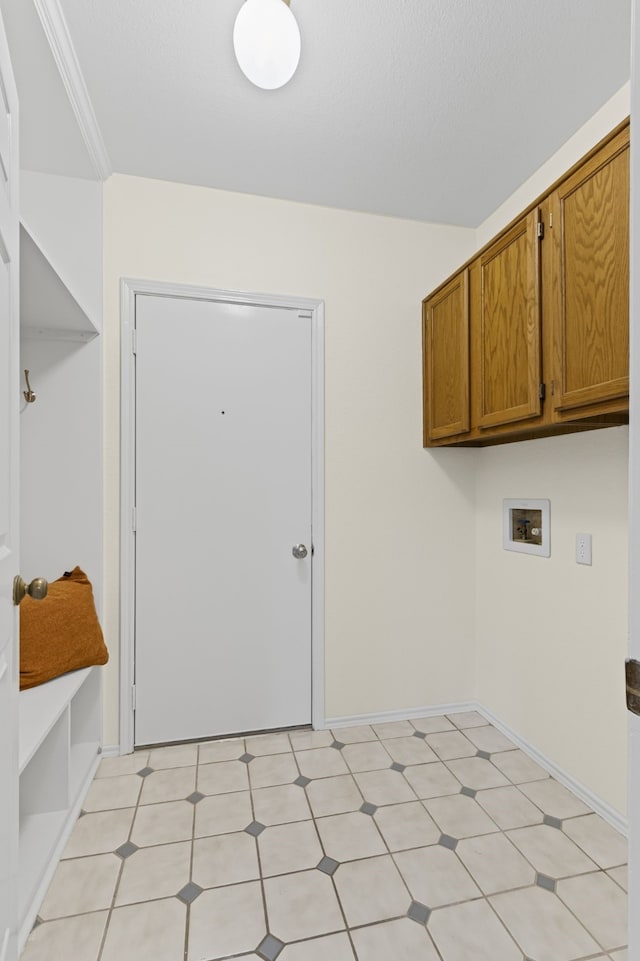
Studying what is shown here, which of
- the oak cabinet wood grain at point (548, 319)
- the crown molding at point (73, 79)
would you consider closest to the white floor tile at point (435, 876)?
the oak cabinet wood grain at point (548, 319)

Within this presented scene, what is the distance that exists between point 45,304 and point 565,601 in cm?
232

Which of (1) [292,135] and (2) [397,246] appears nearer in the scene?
(1) [292,135]

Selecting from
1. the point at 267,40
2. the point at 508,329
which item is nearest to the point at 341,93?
→ the point at 267,40

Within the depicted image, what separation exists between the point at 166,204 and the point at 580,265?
181 centimetres

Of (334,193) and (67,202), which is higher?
(334,193)

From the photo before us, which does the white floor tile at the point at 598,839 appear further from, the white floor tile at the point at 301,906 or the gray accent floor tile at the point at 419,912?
the white floor tile at the point at 301,906

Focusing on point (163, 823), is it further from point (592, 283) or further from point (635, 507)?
point (592, 283)

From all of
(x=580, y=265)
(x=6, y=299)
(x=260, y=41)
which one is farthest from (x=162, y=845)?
(x=260, y=41)

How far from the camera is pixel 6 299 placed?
1035mm

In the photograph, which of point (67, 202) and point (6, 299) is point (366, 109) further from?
point (6, 299)

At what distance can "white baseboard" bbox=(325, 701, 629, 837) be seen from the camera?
1795 mm

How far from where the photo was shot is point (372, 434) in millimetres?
2574

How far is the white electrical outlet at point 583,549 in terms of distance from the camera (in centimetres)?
192

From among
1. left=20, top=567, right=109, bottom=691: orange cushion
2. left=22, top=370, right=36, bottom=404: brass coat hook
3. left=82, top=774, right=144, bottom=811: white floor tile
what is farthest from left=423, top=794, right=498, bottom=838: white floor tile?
left=22, top=370, right=36, bottom=404: brass coat hook
